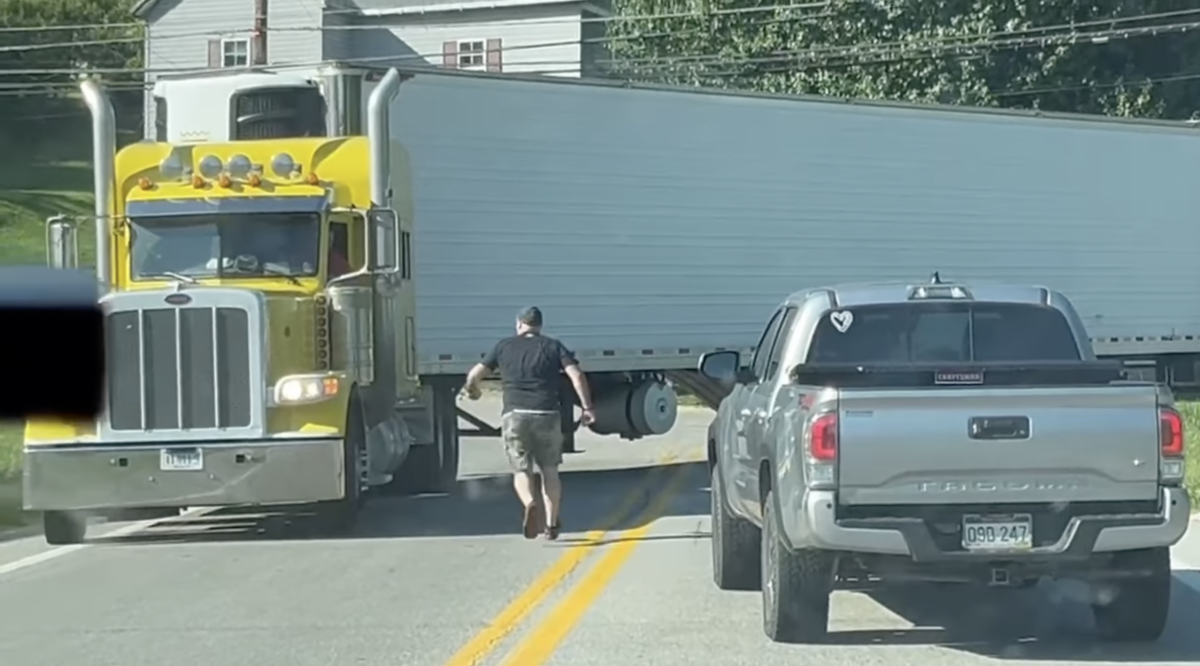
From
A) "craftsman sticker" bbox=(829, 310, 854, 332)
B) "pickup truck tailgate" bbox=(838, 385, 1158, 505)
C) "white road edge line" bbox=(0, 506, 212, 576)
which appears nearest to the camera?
"pickup truck tailgate" bbox=(838, 385, 1158, 505)

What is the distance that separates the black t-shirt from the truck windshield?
232 centimetres

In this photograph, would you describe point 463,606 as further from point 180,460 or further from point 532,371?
point 180,460

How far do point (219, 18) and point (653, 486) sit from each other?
3993cm

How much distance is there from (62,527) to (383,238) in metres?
3.68

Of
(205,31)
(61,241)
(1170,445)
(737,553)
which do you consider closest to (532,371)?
(737,553)

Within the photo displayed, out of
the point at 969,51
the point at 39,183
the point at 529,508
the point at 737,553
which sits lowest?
the point at 529,508

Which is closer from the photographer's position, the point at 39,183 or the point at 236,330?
the point at 236,330

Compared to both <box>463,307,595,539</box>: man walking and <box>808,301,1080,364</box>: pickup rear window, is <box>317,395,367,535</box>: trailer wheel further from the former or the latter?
<box>808,301,1080,364</box>: pickup rear window

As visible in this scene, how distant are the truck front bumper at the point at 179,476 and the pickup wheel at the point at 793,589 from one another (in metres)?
6.41

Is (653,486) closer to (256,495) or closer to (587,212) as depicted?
(587,212)

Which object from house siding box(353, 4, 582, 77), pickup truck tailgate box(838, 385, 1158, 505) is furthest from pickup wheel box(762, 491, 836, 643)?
house siding box(353, 4, 582, 77)

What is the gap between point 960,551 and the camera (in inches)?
371

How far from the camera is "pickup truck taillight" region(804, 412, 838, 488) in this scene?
30.6 ft

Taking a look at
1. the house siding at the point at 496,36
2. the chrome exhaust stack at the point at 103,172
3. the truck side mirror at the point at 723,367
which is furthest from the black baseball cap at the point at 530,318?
the house siding at the point at 496,36
